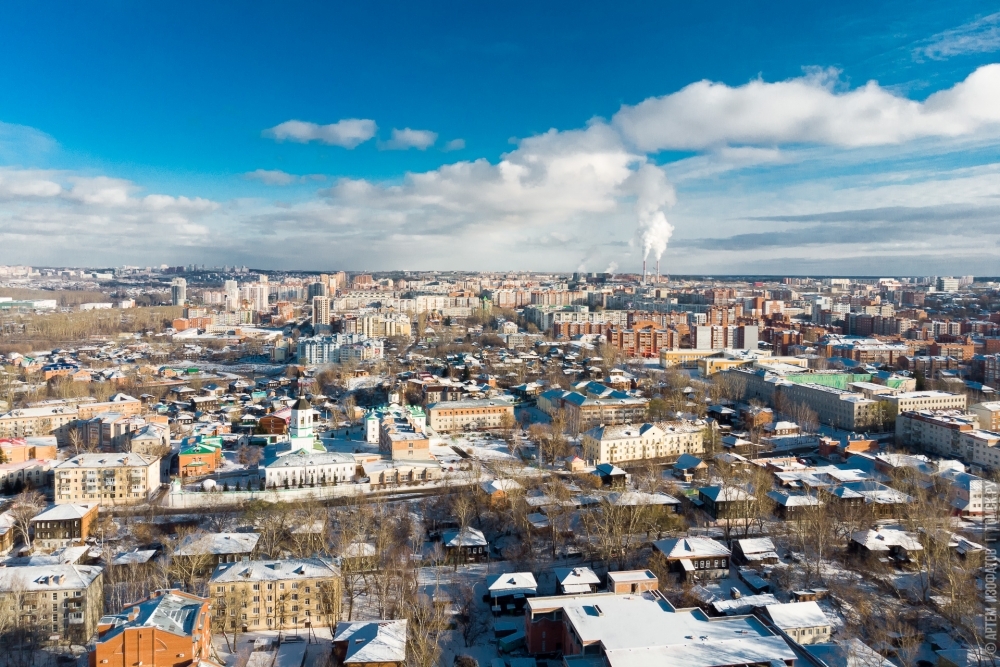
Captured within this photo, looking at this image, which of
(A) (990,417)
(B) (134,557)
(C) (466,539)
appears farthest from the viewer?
(A) (990,417)

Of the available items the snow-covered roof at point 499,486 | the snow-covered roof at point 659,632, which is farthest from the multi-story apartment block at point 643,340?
the snow-covered roof at point 659,632

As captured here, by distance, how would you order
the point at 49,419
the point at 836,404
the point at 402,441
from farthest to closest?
the point at 836,404 → the point at 49,419 → the point at 402,441

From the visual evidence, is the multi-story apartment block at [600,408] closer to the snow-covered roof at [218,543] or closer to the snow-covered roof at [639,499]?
the snow-covered roof at [639,499]

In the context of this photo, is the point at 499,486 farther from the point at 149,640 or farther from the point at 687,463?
the point at 149,640

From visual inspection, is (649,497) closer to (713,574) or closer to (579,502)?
(579,502)

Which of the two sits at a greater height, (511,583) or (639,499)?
(639,499)

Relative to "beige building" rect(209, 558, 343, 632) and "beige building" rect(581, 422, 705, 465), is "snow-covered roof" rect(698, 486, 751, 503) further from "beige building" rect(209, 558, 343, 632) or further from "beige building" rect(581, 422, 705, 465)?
"beige building" rect(209, 558, 343, 632)

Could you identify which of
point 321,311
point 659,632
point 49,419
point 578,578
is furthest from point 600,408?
point 321,311
